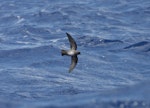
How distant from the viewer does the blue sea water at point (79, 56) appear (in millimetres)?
23875

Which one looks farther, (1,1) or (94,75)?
(1,1)

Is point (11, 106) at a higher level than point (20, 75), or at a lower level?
higher

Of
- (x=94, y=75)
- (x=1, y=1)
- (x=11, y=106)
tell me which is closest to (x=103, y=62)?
(x=94, y=75)

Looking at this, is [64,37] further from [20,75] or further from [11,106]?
[11,106]

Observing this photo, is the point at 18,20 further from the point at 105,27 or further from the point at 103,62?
the point at 103,62

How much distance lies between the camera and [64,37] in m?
39.1

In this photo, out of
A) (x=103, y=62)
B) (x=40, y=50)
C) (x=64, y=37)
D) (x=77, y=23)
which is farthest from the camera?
(x=77, y=23)

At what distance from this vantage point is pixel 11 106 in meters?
23.4

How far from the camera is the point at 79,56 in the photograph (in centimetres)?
3541

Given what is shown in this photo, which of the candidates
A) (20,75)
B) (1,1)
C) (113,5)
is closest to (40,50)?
(20,75)

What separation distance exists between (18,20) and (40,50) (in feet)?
27.9

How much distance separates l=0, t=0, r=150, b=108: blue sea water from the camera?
2388 centimetres

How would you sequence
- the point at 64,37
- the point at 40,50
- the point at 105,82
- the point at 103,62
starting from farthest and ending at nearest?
1. the point at 64,37
2. the point at 40,50
3. the point at 103,62
4. the point at 105,82

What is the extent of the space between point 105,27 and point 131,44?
4690 millimetres
